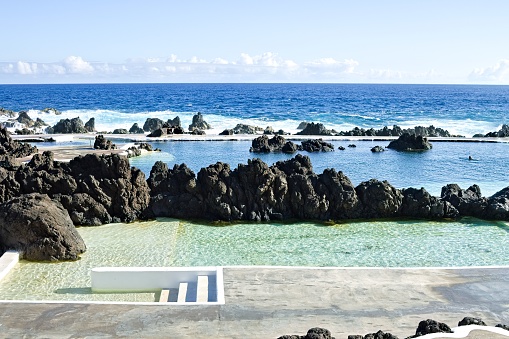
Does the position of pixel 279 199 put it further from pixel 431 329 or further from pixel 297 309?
pixel 431 329

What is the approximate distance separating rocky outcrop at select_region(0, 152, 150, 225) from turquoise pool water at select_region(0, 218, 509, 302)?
719 mm

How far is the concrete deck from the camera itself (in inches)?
401

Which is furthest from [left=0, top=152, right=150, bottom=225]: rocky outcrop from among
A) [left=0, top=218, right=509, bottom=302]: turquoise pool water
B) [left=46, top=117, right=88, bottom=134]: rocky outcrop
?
[left=46, top=117, right=88, bottom=134]: rocky outcrop

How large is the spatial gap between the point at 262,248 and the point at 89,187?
6.45 meters

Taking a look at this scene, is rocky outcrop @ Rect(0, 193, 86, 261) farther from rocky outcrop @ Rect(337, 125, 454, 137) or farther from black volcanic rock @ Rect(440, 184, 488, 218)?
rocky outcrop @ Rect(337, 125, 454, 137)

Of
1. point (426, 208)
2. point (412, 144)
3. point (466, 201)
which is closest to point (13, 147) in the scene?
point (426, 208)

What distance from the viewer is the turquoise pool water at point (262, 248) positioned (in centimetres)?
1370

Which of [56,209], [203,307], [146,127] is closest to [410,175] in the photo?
[56,209]

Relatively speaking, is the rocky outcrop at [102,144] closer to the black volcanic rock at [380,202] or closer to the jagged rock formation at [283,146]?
the jagged rock formation at [283,146]

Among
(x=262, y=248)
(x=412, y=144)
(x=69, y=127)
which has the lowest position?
(x=69, y=127)

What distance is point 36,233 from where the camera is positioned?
15172 mm

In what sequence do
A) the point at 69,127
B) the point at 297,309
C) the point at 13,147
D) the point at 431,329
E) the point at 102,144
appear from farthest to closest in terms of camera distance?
the point at 69,127 < the point at 102,144 < the point at 13,147 < the point at 297,309 < the point at 431,329

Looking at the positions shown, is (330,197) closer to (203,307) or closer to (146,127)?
(203,307)

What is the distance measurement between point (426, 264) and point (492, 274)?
2149mm
